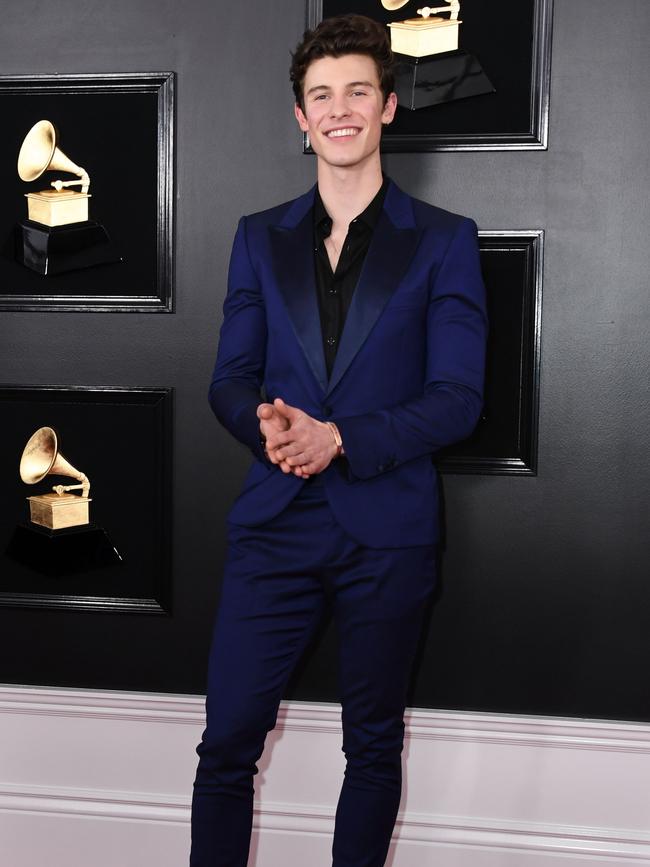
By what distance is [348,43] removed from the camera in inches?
84.9

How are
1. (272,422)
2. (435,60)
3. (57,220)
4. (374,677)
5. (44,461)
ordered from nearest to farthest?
(272,422), (374,677), (435,60), (57,220), (44,461)

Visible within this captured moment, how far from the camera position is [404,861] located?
2.75 meters

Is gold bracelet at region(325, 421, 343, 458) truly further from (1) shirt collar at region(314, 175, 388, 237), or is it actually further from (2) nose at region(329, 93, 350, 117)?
(2) nose at region(329, 93, 350, 117)

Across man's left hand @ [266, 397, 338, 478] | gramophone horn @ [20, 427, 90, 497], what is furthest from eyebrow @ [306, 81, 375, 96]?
gramophone horn @ [20, 427, 90, 497]

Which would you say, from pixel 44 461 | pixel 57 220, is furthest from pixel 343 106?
pixel 44 461

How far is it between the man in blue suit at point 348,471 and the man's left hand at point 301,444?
0.30ft

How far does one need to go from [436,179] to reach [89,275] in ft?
3.40

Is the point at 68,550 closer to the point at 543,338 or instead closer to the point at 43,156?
the point at 43,156

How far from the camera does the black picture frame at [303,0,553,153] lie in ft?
8.45

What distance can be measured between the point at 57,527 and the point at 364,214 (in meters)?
1.32

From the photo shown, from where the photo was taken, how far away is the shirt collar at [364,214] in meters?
2.24

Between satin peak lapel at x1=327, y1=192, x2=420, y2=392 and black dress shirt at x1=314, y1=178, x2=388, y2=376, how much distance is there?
42mm

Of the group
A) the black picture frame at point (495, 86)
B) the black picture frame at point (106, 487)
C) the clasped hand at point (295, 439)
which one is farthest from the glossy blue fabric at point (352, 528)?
the black picture frame at point (106, 487)

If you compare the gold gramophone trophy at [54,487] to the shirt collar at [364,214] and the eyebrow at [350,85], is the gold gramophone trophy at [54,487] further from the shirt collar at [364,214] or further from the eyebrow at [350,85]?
the eyebrow at [350,85]
